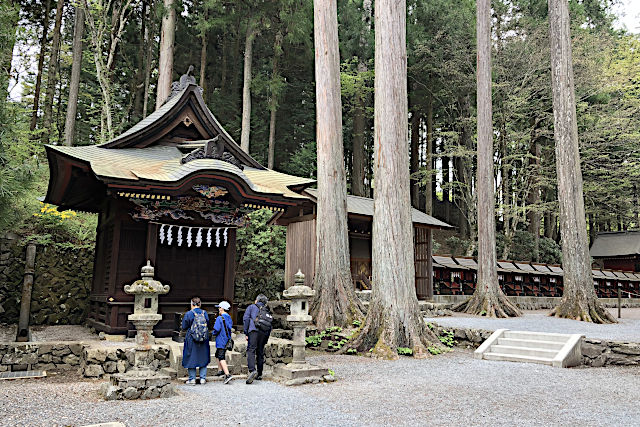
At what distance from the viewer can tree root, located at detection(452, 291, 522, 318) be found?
45.8ft

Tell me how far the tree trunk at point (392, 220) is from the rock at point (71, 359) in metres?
5.11

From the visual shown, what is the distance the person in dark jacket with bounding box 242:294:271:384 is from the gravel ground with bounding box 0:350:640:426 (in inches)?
9.8

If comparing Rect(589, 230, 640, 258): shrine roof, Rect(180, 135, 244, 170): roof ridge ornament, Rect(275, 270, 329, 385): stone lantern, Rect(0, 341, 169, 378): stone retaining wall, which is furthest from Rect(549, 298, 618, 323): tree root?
Rect(589, 230, 640, 258): shrine roof

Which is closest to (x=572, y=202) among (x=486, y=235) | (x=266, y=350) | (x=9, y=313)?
(x=486, y=235)

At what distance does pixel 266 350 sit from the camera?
8.50 m

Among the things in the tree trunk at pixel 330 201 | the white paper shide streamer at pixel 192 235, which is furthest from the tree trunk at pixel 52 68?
the tree trunk at pixel 330 201

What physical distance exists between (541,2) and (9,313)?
27773 millimetres

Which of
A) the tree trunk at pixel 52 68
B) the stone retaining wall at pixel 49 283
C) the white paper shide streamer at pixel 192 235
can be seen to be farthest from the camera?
the tree trunk at pixel 52 68

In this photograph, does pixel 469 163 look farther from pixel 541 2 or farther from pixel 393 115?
pixel 393 115

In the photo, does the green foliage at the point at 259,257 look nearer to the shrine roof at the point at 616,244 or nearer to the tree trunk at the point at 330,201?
the tree trunk at the point at 330,201

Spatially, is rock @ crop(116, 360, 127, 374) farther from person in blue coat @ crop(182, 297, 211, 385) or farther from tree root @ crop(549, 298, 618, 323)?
tree root @ crop(549, 298, 618, 323)

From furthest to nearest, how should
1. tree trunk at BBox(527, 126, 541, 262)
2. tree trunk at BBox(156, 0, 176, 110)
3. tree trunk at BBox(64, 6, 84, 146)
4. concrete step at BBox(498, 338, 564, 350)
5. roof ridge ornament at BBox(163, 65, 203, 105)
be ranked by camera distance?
tree trunk at BBox(527, 126, 541, 262)
tree trunk at BBox(64, 6, 84, 146)
tree trunk at BBox(156, 0, 176, 110)
roof ridge ornament at BBox(163, 65, 203, 105)
concrete step at BBox(498, 338, 564, 350)

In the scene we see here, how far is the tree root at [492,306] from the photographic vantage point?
45.8 ft

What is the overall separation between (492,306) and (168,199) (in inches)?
409
